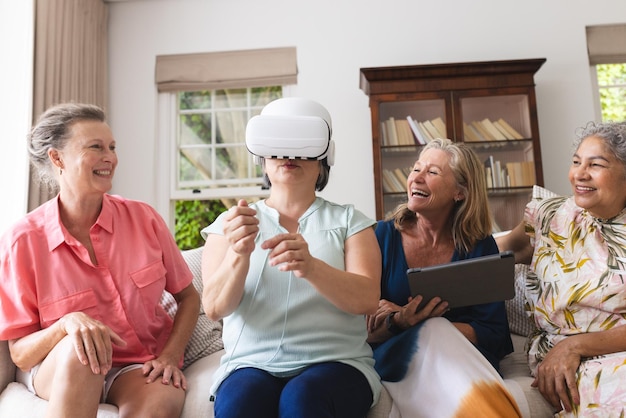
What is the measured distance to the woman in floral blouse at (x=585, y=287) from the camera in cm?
149

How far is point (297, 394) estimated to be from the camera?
1232 mm

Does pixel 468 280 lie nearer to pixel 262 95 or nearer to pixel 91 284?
pixel 91 284

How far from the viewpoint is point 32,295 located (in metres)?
1.53

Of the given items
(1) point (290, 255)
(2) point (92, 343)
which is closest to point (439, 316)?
(1) point (290, 255)

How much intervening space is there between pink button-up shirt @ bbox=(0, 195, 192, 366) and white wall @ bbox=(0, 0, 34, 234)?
5.67 feet

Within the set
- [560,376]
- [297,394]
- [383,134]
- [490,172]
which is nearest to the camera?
[297,394]

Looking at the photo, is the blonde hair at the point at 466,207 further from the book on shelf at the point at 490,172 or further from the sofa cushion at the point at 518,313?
the book on shelf at the point at 490,172

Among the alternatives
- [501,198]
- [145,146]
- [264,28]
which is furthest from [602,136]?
[145,146]

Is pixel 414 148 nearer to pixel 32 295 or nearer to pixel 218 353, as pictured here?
pixel 218 353

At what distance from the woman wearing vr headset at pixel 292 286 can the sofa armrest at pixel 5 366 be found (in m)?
0.64

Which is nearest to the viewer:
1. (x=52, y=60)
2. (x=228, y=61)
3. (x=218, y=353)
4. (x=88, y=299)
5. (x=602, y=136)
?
(x=88, y=299)

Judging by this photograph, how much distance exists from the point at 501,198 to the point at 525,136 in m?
0.43

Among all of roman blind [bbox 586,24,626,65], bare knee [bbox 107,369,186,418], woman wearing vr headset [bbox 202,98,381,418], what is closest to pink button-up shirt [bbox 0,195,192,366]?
bare knee [bbox 107,369,186,418]

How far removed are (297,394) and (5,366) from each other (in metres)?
0.89
